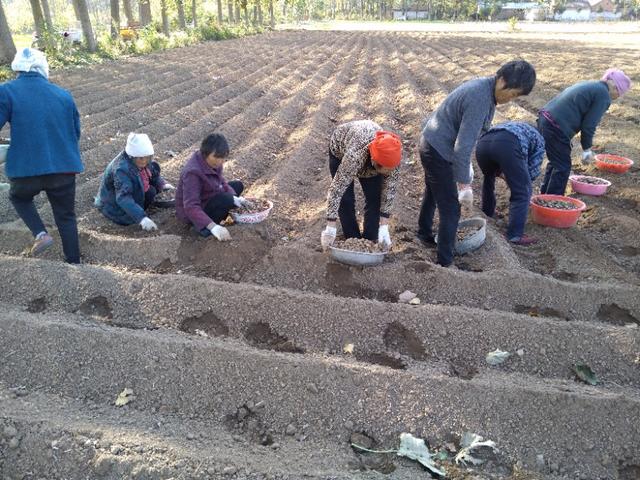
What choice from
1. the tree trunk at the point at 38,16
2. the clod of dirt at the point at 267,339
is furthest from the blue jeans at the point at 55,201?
the tree trunk at the point at 38,16

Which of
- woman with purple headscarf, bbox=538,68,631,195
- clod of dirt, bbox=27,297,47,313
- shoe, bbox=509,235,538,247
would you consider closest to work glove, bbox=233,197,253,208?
clod of dirt, bbox=27,297,47,313

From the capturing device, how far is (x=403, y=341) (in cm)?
319

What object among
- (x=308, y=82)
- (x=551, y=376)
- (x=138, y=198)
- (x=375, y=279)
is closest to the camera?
(x=551, y=376)

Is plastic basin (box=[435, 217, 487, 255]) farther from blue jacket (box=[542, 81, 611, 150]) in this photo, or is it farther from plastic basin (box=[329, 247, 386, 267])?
blue jacket (box=[542, 81, 611, 150])

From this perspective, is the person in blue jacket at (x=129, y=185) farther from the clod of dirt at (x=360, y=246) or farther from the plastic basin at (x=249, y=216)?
the clod of dirt at (x=360, y=246)

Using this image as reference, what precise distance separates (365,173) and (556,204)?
2.39 meters

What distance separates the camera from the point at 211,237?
411cm

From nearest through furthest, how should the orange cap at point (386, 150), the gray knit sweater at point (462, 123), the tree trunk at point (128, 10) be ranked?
the orange cap at point (386, 150)
the gray knit sweater at point (462, 123)
the tree trunk at point (128, 10)

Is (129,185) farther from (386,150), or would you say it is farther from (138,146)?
(386,150)

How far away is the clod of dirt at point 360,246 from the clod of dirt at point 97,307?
1725 mm

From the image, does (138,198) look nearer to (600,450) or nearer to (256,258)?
(256,258)

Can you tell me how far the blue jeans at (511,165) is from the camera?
3.97 meters

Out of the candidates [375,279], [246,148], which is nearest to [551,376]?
[375,279]

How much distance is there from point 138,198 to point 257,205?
1067 mm
